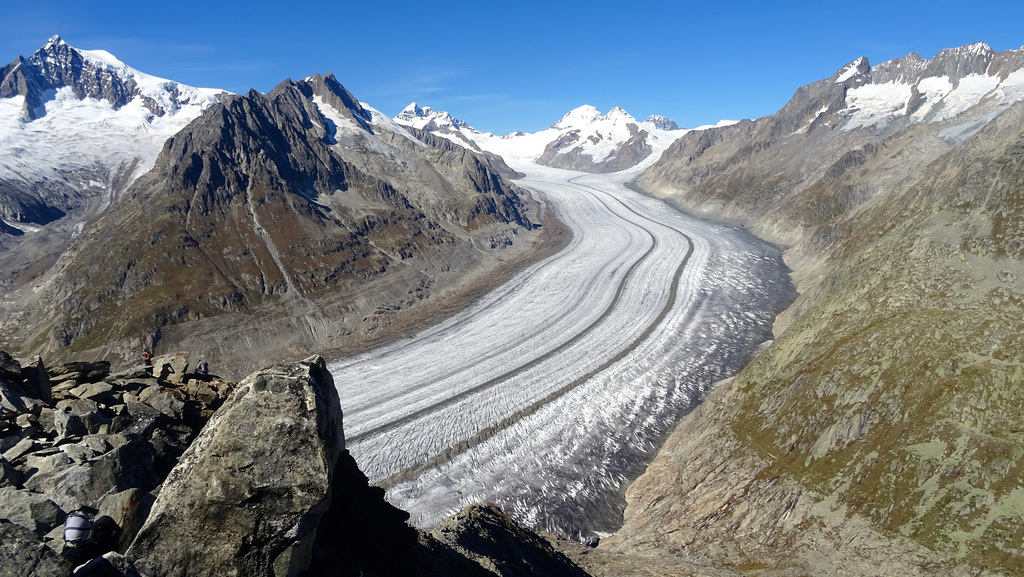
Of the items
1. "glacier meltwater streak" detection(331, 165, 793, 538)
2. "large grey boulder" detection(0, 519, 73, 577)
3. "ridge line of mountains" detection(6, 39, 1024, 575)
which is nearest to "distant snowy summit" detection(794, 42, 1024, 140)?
"ridge line of mountains" detection(6, 39, 1024, 575)

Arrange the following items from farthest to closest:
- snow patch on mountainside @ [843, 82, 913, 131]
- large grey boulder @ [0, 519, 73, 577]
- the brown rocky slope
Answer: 1. snow patch on mountainside @ [843, 82, 913, 131]
2. the brown rocky slope
3. large grey boulder @ [0, 519, 73, 577]

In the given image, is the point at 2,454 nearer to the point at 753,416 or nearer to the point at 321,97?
the point at 753,416

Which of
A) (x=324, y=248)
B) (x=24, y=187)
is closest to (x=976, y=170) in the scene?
(x=324, y=248)

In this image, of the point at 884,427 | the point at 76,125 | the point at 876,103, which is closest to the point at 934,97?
the point at 876,103

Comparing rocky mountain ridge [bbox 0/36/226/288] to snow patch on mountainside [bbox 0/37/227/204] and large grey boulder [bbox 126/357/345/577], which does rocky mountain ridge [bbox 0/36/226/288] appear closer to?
snow patch on mountainside [bbox 0/37/227/204]

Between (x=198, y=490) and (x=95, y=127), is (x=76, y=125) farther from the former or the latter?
(x=198, y=490)

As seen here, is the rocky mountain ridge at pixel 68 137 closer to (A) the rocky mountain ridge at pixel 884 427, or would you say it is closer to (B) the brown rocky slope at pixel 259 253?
(B) the brown rocky slope at pixel 259 253

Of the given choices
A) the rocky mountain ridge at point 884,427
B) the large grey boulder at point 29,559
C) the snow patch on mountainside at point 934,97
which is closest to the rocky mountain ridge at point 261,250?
the rocky mountain ridge at point 884,427
